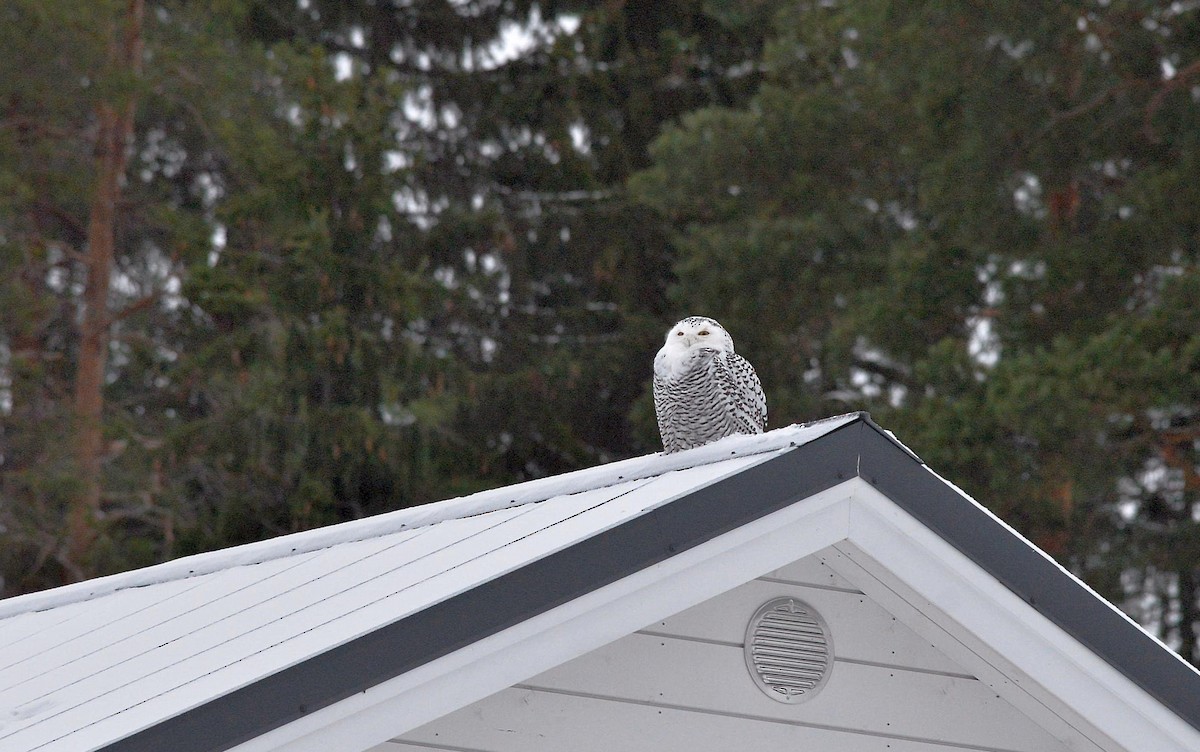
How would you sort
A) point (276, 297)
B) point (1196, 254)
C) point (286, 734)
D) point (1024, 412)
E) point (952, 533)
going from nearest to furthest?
point (286, 734) < point (952, 533) < point (1024, 412) < point (1196, 254) < point (276, 297)

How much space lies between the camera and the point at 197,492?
1728 cm

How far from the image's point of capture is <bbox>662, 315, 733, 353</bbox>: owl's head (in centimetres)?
538

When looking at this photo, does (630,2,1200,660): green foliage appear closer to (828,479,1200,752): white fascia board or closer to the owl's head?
the owl's head

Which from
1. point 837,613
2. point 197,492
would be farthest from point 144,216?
point 837,613

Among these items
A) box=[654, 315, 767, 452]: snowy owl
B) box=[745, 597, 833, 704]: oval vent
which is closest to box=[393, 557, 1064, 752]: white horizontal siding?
box=[745, 597, 833, 704]: oval vent

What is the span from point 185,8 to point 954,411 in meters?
9.66

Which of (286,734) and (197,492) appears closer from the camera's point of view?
(286,734)

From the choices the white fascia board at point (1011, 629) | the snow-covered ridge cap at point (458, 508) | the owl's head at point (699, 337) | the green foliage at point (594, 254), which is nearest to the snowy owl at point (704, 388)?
the owl's head at point (699, 337)

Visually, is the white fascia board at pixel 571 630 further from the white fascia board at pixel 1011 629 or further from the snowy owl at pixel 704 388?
the snowy owl at pixel 704 388

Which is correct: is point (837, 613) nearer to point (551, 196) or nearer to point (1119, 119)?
point (1119, 119)

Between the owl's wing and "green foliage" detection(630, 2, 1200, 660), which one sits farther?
"green foliage" detection(630, 2, 1200, 660)

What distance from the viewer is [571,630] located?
10.2ft

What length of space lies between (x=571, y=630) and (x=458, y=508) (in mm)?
958

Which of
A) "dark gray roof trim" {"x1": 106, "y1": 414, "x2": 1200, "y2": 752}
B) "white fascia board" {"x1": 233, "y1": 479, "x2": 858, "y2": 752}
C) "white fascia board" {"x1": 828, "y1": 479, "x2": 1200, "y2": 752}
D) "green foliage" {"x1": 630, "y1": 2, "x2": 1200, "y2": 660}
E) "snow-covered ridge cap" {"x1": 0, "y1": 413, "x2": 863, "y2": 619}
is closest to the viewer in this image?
"dark gray roof trim" {"x1": 106, "y1": 414, "x2": 1200, "y2": 752}
